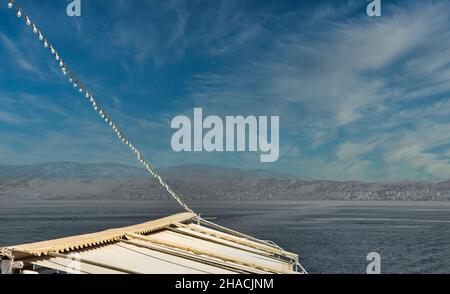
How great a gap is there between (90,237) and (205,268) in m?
4.17

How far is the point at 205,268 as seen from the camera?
13734 millimetres

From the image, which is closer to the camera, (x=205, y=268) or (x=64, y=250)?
(x=64, y=250)

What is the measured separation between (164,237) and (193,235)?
1.93 meters

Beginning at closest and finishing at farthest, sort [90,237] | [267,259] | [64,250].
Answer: [64,250] → [90,237] → [267,259]

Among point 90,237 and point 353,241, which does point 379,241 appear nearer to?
point 353,241

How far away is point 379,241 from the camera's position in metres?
90.5
